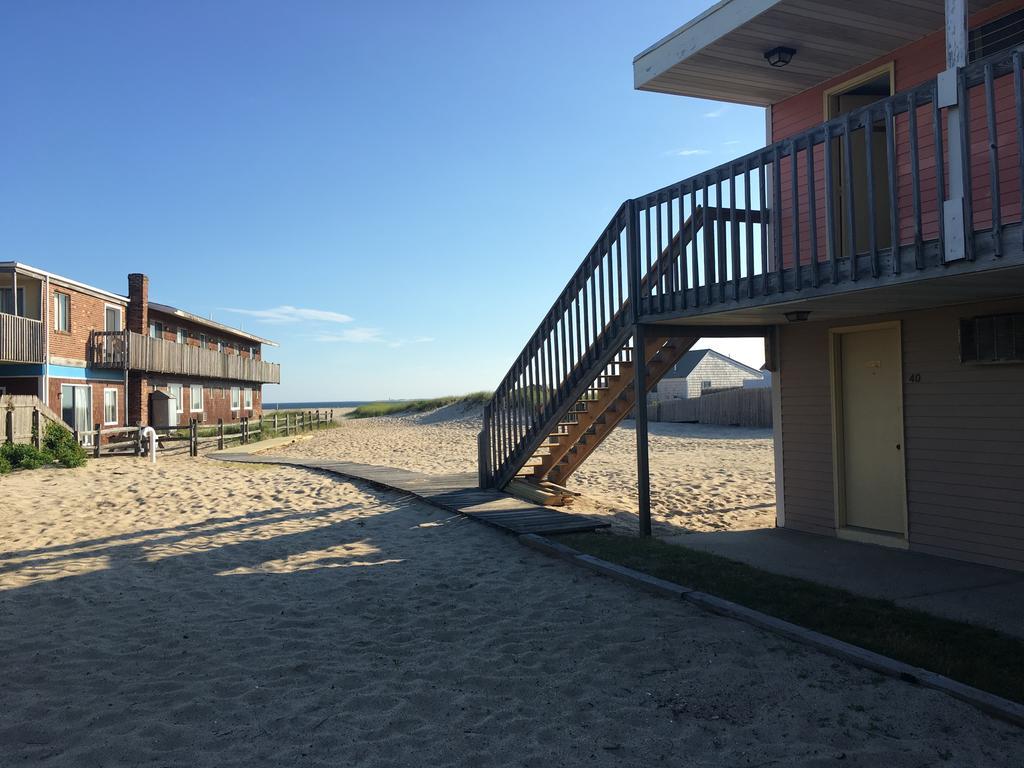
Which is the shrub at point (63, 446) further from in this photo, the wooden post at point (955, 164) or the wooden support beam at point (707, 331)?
the wooden post at point (955, 164)

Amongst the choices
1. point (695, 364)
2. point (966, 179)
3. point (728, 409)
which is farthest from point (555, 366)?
point (695, 364)

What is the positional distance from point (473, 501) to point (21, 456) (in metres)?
11.4

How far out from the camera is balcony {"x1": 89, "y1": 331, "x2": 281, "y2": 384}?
1029 inches

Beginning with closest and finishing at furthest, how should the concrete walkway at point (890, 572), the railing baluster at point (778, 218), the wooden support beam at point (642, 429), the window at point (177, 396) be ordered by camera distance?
the concrete walkway at point (890, 572)
the railing baluster at point (778, 218)
the wooden support beam at point (642, 429)
the window at point (177, 396)

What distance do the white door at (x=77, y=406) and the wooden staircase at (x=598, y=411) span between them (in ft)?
64.9

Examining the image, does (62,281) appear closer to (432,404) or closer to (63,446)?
(63,446)

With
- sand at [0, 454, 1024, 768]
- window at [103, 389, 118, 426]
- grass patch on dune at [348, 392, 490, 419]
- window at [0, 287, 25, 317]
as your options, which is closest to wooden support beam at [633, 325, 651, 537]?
sand at [0, 454, 1024, 768]

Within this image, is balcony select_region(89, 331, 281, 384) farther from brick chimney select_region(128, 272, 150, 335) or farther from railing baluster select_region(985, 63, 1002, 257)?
railing baluster select_region(985, 63, 1002, 257)

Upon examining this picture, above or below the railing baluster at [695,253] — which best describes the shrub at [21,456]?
below

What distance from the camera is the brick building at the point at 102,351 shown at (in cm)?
2308

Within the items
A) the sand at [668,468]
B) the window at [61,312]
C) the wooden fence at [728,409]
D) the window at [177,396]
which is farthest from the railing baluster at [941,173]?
the window at [177,396]

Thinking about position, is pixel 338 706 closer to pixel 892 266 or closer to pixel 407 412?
pixel 892 266

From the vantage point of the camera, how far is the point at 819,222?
8453 mm

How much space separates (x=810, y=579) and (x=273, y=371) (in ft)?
139
